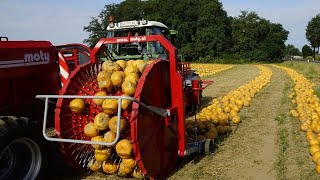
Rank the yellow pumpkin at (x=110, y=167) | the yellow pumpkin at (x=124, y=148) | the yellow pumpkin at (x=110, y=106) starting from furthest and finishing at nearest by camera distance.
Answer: the yellow pumpkin at (x=110, y=167)
the yellow pumpkin at (x=110, y=106)
the yellow pumpkin at (x=124, y=148)

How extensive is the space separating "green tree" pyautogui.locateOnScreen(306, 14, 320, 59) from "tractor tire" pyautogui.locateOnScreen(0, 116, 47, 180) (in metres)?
108

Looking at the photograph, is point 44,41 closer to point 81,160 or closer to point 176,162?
point 81,160

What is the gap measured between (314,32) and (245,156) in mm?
111501

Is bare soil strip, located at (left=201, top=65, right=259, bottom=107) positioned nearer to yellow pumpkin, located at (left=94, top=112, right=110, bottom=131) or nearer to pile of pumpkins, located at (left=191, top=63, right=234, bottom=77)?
pile of pumpkins, located at (left=191, top=63, right=234, bottom=77)

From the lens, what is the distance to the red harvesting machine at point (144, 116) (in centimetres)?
449

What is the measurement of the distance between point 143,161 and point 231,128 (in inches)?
173

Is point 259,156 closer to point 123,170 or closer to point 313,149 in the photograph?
point 313,149

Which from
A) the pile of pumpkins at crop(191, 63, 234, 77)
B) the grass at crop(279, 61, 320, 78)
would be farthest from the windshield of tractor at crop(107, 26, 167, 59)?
the pile of pumpkins at crop(191, 63, 234, 77)

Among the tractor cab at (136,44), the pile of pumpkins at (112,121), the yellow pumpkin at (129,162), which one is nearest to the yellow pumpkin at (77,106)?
the pile of pumpkins at (112,121)

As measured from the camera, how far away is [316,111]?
31.7ft

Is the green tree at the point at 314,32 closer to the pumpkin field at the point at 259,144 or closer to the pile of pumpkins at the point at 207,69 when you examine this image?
the pile of pumpkins at the point at 207,69

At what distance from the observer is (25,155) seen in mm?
4715

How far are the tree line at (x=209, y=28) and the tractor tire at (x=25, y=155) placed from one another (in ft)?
203

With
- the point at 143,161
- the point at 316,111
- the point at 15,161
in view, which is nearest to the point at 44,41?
the point at 15,161
